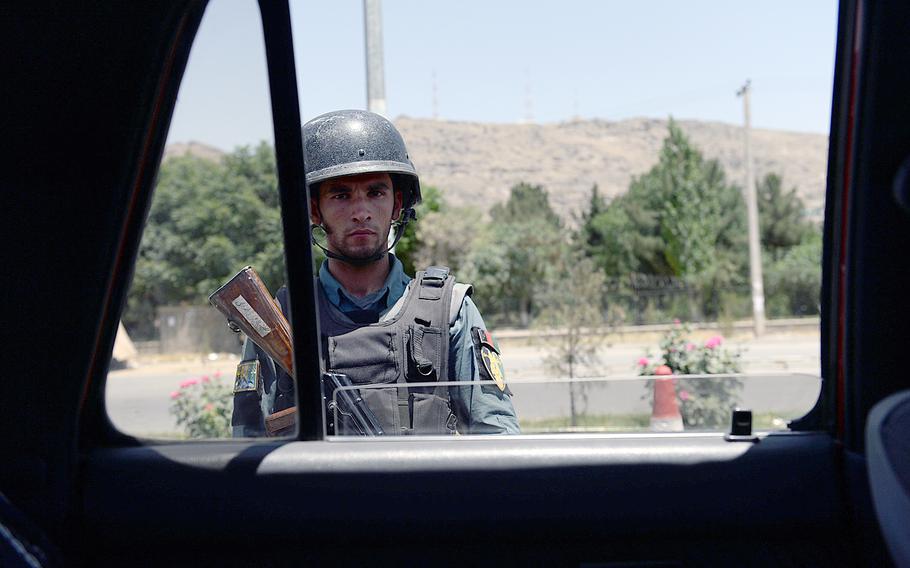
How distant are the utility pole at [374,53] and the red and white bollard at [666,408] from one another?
1.67 m

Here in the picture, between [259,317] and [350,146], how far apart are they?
2.27 feet

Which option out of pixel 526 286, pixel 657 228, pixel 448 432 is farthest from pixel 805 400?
pixel 657 228

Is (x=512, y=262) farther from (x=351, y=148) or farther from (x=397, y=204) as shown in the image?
(x=351, y=148)

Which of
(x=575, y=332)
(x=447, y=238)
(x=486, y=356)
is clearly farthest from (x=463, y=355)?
(x=447, y=238)

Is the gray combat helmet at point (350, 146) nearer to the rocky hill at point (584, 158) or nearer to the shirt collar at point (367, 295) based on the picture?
the shirt collar at point (367, 295)

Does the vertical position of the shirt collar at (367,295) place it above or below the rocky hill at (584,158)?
below

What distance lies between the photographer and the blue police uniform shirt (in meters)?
1.84

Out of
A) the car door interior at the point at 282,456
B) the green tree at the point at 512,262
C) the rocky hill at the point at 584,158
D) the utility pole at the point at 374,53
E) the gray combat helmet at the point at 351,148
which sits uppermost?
the rocky hill at the point at 584,158

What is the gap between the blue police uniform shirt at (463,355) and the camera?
72.6 inches

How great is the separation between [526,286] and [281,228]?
23419 mm

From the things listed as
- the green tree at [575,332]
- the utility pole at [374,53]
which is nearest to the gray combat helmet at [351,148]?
the utility pole at [374,53]

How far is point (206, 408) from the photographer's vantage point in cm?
203

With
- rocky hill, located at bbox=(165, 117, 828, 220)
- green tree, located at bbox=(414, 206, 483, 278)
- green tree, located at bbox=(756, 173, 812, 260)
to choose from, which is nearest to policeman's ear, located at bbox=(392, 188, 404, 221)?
green tree, located at bbox=(414, 206, 483, 278)

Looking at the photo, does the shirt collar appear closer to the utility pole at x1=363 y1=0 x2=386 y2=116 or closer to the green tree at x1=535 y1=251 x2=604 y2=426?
the utility pole at x1=363 y1=0 x2=386 y2=116
